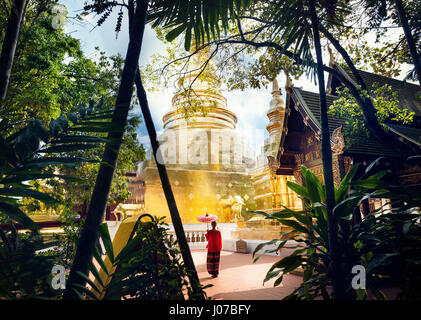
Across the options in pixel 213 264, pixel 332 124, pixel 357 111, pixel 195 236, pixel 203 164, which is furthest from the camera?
pixel 203 164

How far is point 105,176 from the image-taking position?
1.76 meters

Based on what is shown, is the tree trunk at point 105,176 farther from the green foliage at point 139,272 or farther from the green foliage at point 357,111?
the green foliage at point 357,111

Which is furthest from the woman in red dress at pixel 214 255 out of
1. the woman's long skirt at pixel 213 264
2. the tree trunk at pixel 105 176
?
the tree trunk at pixel 105 176

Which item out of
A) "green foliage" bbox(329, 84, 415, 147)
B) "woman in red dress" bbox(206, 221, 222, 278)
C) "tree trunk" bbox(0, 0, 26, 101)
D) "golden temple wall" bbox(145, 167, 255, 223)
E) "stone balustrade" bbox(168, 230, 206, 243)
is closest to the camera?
"tree trunk" bbox(0, 0, 26, 101)

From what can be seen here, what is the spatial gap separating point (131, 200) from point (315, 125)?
1557 centimetres

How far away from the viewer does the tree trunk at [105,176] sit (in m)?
1.58

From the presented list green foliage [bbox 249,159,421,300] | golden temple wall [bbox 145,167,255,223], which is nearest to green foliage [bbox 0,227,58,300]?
green foliage [bbox 249,159,421,300]

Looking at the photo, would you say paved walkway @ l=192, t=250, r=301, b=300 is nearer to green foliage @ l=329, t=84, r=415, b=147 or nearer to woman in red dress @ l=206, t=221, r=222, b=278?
woman in red dress @ l=206, t=221, r=222, b=278

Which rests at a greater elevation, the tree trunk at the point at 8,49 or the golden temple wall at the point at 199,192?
the tree trunk at the point at 8,49

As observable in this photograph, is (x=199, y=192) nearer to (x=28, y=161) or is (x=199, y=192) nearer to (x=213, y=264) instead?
(x=213, y=264)

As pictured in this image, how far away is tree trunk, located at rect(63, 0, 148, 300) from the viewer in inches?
62.2

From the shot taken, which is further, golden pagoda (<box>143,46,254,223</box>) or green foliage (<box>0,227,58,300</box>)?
golden pagoda (<box>143,46,254,223</box>)

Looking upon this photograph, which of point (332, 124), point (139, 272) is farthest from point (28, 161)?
point (332, 124)
